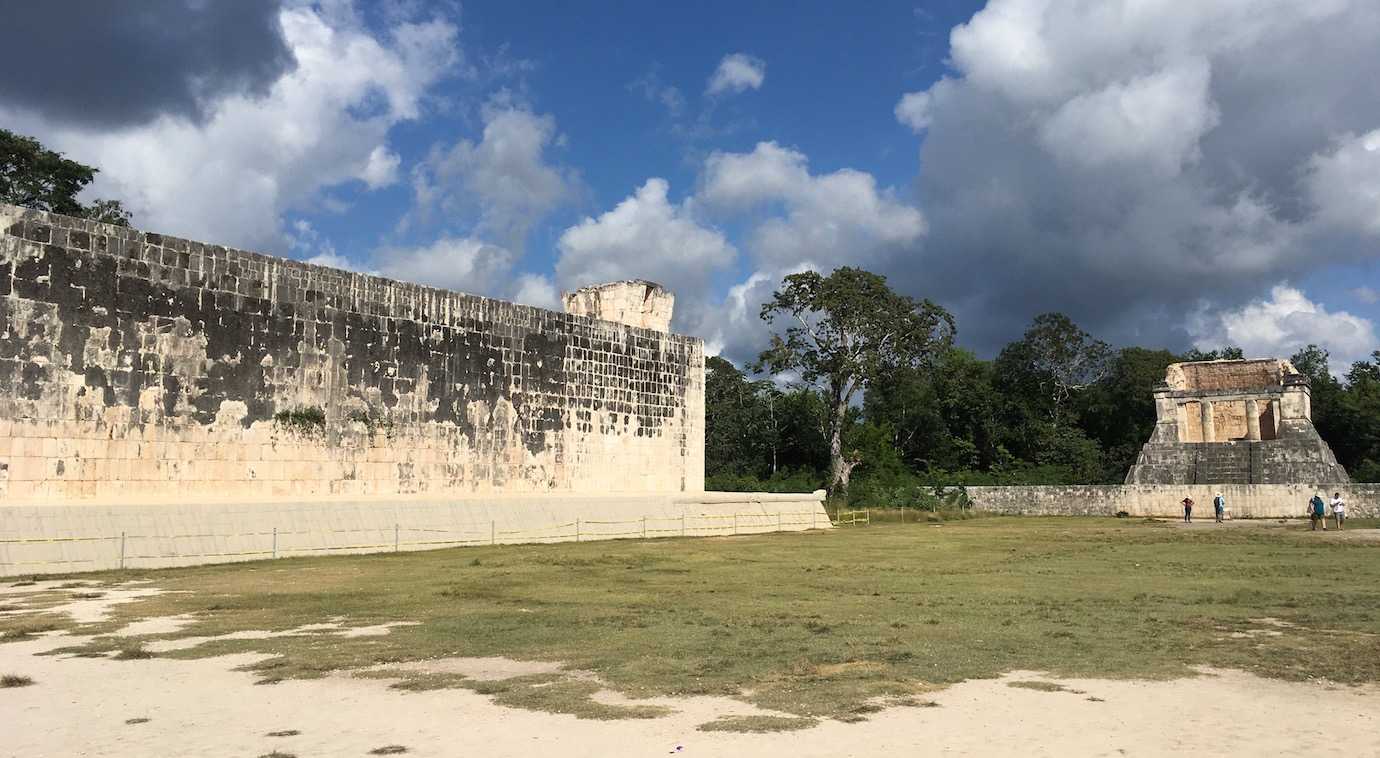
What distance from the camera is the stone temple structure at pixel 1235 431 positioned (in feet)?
119

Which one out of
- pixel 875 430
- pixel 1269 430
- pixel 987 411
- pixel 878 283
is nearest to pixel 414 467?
pixel 878 283

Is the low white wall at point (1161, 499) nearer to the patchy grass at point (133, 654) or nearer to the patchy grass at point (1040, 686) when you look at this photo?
the patchy grass at point (1040, 686)

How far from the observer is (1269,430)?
3909cm

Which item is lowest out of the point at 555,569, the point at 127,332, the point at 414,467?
the point at 555,569

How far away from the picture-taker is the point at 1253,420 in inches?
1547

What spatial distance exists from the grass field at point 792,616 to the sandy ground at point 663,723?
0.37 metres

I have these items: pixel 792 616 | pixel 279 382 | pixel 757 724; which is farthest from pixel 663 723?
pixel 279 382

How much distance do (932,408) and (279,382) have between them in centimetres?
4015

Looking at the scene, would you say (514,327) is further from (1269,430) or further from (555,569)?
(1269,430)

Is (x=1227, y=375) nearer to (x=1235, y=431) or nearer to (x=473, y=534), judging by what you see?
(x=1235, y=431)

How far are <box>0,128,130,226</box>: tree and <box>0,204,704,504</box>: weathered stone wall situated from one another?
68.9 feet

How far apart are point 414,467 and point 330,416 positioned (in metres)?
2.08

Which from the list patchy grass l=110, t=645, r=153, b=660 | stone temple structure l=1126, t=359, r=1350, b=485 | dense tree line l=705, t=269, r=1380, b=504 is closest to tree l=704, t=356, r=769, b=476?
dense tree line l=705, t=269, r=1380, b=504

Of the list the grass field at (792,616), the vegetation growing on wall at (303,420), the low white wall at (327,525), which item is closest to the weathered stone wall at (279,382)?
the vegetation growing on wall at (303,420)
